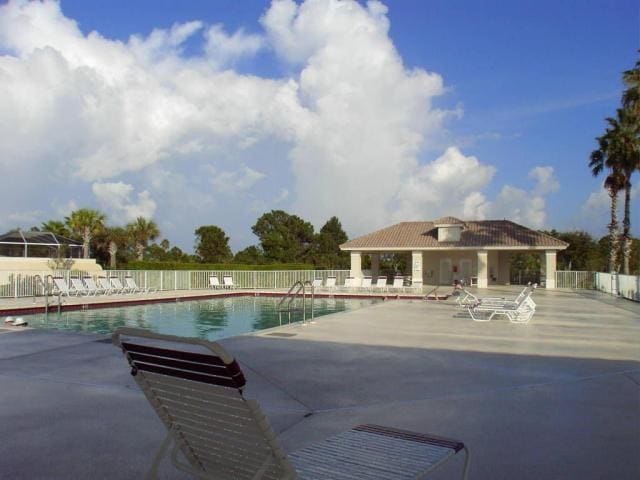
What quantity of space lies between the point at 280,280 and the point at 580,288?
51.2 ft

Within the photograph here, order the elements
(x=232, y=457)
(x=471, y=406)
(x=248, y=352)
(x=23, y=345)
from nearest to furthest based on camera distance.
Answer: (x=232, y=457) < (x=471, y=406) < (x=248, y=352) < (x=23, y=345)

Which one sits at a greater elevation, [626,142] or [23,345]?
[626,142]

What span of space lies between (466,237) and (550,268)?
5.42 m

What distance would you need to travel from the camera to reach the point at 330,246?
53594mm

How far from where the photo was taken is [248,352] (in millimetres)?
8250

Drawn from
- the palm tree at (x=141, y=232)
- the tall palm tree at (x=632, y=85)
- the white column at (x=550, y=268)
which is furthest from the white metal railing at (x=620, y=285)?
the palm tree at (x=141, y=232)

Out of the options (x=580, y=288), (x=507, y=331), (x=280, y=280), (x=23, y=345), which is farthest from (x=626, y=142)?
(x=23, y=345)

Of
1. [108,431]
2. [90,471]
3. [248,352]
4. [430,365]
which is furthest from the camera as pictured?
[248,352]

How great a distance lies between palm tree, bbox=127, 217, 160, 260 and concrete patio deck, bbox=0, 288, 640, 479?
32.7 m

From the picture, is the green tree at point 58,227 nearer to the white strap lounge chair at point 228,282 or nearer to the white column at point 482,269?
the white strap lounge chair at point 228,282

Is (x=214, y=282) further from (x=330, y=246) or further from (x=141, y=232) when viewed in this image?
(x=330, y=246)

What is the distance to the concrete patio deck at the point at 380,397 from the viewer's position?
155 inches

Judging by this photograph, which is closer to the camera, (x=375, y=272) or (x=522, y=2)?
(x=522, y=2)

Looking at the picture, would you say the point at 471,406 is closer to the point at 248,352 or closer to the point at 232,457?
the point at 232,457
